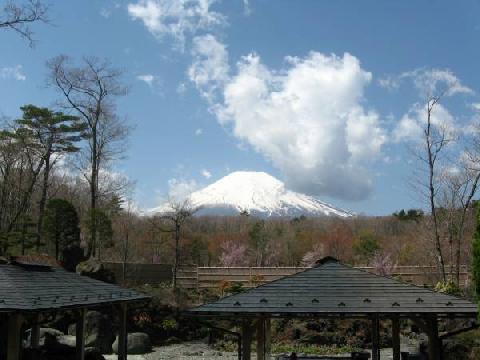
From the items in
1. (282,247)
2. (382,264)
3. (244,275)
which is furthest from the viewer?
(282,247)

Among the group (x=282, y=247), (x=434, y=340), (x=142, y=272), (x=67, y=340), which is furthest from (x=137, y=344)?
(x=282, y=247)

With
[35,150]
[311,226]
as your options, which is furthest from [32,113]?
[311,226]

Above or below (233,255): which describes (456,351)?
Answer: below

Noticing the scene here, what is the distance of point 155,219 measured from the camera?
2978 cm

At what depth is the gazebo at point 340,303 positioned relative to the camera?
9.60 metres

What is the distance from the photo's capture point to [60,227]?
22.5 meters

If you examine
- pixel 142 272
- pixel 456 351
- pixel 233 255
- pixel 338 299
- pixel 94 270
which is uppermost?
pixel 338 299

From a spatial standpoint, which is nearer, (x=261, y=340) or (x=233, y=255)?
(x=261, y=340)

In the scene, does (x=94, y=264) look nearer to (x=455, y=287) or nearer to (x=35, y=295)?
(x=35, y=295)

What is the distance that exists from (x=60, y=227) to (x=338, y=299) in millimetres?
15726

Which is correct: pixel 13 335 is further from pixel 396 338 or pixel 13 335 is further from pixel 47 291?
pixel 396 338

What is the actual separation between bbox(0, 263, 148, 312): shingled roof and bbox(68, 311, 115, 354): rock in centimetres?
539

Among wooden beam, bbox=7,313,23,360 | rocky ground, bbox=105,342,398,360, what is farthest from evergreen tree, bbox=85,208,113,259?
wooden beam, bbox=7,313,23,360

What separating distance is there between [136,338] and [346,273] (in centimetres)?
1091
